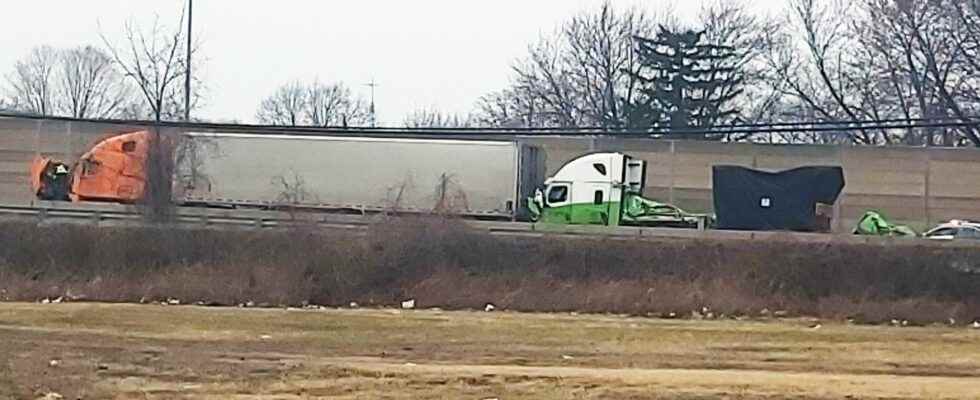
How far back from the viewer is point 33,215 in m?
52.8

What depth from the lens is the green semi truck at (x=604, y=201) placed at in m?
53.6

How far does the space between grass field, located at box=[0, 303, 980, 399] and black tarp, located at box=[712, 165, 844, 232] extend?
9943 mm

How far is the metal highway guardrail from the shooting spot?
4950 centimetres

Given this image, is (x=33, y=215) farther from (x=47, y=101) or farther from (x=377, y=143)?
(x=47, y=101)

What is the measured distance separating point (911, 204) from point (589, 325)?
2504 cm

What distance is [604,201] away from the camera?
53969 mm

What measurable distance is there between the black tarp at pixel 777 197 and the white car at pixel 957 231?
3642 mm

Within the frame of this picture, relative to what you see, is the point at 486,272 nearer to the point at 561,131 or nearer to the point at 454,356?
the point at 561,131

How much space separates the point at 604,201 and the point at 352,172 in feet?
26.8

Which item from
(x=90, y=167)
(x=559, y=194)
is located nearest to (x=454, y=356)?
(x=559, y=194)

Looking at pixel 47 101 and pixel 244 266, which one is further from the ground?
pixel 47 101

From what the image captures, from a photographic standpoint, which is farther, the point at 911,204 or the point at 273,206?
the point at 911,204

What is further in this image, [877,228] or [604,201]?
[877,228]

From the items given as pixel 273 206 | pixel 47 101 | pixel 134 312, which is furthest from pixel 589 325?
pixel 47 101
